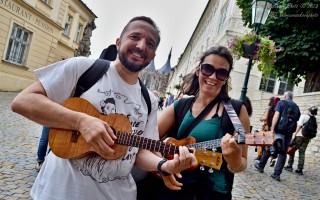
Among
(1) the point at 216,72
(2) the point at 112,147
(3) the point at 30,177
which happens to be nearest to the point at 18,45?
(3) the point at 30,177

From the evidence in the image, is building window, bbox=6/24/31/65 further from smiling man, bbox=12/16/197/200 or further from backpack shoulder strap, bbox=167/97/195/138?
smiling man, bbox=12/16/197/200

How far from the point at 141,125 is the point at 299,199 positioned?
4.77 m

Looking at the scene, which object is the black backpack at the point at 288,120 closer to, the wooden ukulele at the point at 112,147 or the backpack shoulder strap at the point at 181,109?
the backpack shoulder strap at the point at 181,109

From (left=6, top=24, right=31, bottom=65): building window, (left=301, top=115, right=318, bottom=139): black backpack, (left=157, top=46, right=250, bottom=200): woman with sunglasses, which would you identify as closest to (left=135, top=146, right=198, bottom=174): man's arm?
(left=157, top=46, right=250, bottom=200): woman with sunglasses

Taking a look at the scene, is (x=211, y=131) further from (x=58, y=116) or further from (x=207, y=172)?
(x=58, y=116)

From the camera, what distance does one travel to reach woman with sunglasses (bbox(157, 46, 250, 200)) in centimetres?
177

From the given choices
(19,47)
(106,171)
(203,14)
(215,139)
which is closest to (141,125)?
(106,171)

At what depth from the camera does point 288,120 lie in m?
6.36

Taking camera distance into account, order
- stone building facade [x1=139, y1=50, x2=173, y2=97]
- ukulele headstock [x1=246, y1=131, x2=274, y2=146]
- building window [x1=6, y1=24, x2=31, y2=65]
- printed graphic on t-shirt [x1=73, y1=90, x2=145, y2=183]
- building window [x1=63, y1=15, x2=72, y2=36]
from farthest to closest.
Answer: stone building facade [x1=139, y1=50, x2=173, y2=97] → building window [x1=63, y1=15, x2=72, y2=36] → building window [x1=6, y1=24, x2=31, y2=65] → ukulele headstock [x1=246, y1=131, x2=274, y2=146] → printed graphic on t-shirt [x1=73, y1=90, x2=145, y2=183]

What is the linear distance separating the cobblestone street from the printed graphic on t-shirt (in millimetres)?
2406

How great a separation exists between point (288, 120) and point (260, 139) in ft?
17.4

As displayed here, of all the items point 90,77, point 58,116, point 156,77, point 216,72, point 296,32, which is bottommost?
point 58,116

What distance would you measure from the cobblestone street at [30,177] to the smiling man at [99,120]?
7.76 ft

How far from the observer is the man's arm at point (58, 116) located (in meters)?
1.43
